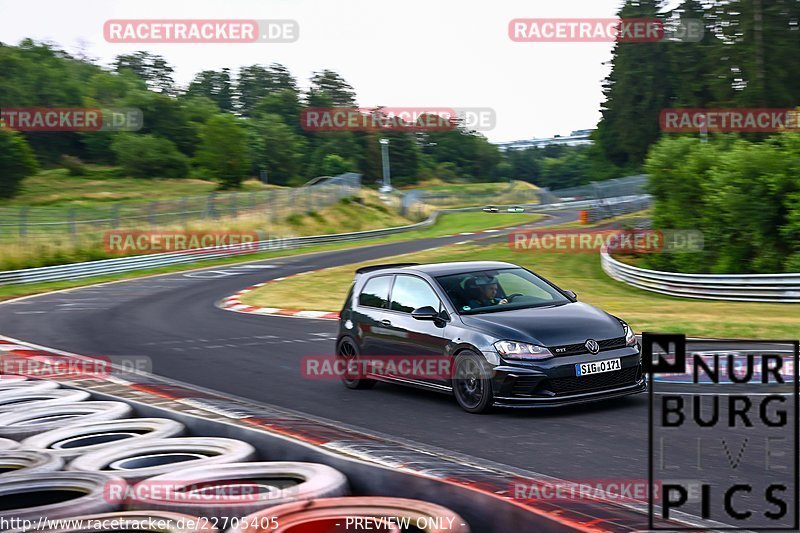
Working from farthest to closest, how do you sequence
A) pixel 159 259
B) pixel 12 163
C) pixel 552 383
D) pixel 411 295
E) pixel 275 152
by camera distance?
pixel 275 152 → pixel 12 163 → pixel 159 259 → pixel 411 295 → pixel 552 383

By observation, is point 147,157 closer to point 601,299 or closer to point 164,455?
point 601,299

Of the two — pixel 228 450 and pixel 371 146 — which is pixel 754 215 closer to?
pixel 228 450

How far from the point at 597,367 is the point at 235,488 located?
4.60 metres

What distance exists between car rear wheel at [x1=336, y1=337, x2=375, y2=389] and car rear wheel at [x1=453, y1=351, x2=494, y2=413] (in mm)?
1819

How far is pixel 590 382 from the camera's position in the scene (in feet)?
29.3

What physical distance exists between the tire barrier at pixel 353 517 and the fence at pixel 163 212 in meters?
35.0

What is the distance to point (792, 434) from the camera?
7.45 m

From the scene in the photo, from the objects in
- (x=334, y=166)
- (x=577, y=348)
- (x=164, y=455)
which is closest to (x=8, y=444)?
(x=164, y=455)

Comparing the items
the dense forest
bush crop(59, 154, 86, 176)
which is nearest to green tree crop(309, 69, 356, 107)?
the dense forest

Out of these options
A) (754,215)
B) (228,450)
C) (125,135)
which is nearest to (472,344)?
(228,450)

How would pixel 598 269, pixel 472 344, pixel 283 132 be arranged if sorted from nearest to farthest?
pixel 472 344 → pixel 598 269 → pixel 283 132

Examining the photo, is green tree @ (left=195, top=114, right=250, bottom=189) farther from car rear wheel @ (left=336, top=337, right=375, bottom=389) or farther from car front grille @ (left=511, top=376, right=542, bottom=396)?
car front grille @ (left=511, top=376, right=542, bottom=396)

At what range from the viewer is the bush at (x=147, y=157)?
298ft

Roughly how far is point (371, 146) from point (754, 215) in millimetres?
90394
